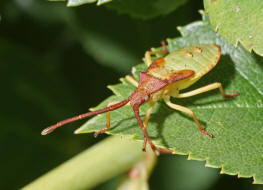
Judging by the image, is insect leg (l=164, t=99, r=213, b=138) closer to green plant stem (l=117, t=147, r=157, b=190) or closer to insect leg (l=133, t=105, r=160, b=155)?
insect leg (l=133, t=105, r=160, b=155)

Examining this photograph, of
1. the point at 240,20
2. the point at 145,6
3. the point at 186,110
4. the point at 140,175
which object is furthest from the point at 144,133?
the point at 145,6

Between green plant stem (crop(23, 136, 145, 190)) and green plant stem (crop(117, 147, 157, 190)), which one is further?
green plant stem (crop(117, 147, 157, 190))

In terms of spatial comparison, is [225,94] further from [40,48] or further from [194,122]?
[40,48]

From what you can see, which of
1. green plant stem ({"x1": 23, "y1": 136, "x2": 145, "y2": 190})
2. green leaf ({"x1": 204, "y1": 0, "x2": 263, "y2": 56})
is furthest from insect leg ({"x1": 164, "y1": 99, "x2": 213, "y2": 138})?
green leaf ({"x1": 204, "y1": 0, "x2": 263, "y2": 56})

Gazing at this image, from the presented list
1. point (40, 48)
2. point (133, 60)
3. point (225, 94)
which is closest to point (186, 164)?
point (133, 60)

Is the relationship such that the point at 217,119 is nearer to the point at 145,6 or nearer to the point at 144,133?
the point at 144,133

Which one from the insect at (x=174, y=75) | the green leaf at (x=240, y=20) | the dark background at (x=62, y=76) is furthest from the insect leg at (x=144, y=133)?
the dark background at (x=62, y=76)
